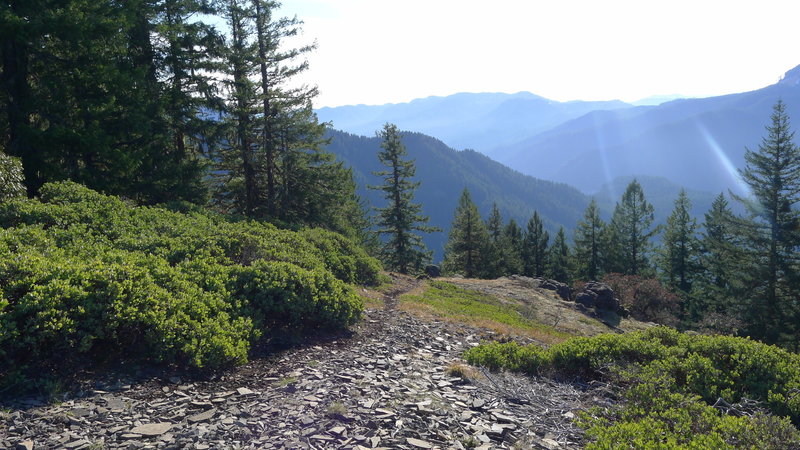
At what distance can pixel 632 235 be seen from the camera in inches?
2042

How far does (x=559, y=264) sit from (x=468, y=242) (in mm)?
19121

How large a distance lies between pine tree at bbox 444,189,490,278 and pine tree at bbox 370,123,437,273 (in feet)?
28.7

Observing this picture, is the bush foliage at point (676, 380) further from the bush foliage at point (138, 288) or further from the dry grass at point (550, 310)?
the dry grass at point (550, 310)

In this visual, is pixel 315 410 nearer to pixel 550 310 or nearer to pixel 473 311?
pixel 473 311

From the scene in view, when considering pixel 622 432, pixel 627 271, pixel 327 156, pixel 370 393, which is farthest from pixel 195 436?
pixel 627 271

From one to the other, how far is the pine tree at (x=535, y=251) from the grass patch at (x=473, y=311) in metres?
35.7

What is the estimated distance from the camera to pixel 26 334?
532 centimetres

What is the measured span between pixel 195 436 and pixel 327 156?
26.4 m

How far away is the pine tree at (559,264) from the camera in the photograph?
60219 millimetres

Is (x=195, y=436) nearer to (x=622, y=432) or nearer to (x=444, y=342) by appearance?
(x=622, y=432)

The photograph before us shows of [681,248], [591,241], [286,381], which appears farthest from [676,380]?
[591,241]

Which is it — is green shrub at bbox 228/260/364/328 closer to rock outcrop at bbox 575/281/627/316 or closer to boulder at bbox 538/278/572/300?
rock outcrop at bbox 575/281/627/316

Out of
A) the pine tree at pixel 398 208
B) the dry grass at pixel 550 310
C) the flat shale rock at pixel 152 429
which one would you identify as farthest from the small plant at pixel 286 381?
the pine tree at pixel 398 208

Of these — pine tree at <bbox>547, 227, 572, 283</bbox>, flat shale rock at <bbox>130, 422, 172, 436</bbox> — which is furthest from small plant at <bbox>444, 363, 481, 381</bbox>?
pine tree at <bbox>547, 227, 572, 283</bbox>
